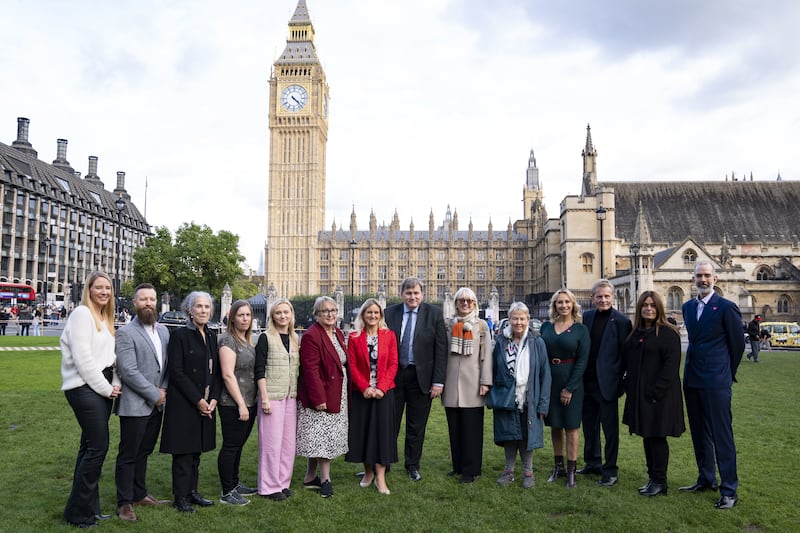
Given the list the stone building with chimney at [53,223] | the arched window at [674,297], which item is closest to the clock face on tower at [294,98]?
the stone building with chimney at [53,223]

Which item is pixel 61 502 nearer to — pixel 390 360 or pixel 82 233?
pixel 390 360

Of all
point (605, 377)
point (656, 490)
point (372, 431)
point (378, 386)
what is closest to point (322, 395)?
point (378, 386)

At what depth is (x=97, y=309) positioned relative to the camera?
500cm

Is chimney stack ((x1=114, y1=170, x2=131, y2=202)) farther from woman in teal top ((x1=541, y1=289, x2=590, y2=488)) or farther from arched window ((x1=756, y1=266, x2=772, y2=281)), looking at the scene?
woman in teal top ((x1=541, y1=289, x2=590, y2=488))

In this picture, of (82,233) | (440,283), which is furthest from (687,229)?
(82,233)

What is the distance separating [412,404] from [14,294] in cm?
4184

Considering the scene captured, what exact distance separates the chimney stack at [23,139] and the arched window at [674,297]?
6056 centimetres

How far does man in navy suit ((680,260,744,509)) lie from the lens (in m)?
5.86

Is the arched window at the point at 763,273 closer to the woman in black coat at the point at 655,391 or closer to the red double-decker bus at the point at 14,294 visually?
the woman in black coat at the point at 655,391

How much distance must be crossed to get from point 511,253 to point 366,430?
6566 cm

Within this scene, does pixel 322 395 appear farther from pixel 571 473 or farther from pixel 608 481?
pixel 608 481

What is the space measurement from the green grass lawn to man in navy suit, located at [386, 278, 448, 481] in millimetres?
522

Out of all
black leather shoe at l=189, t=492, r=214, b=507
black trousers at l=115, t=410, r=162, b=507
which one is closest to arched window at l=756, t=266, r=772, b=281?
black leather shoe at l=189, t=492, r=214, b=507

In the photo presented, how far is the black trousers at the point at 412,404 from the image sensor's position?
6461mm
